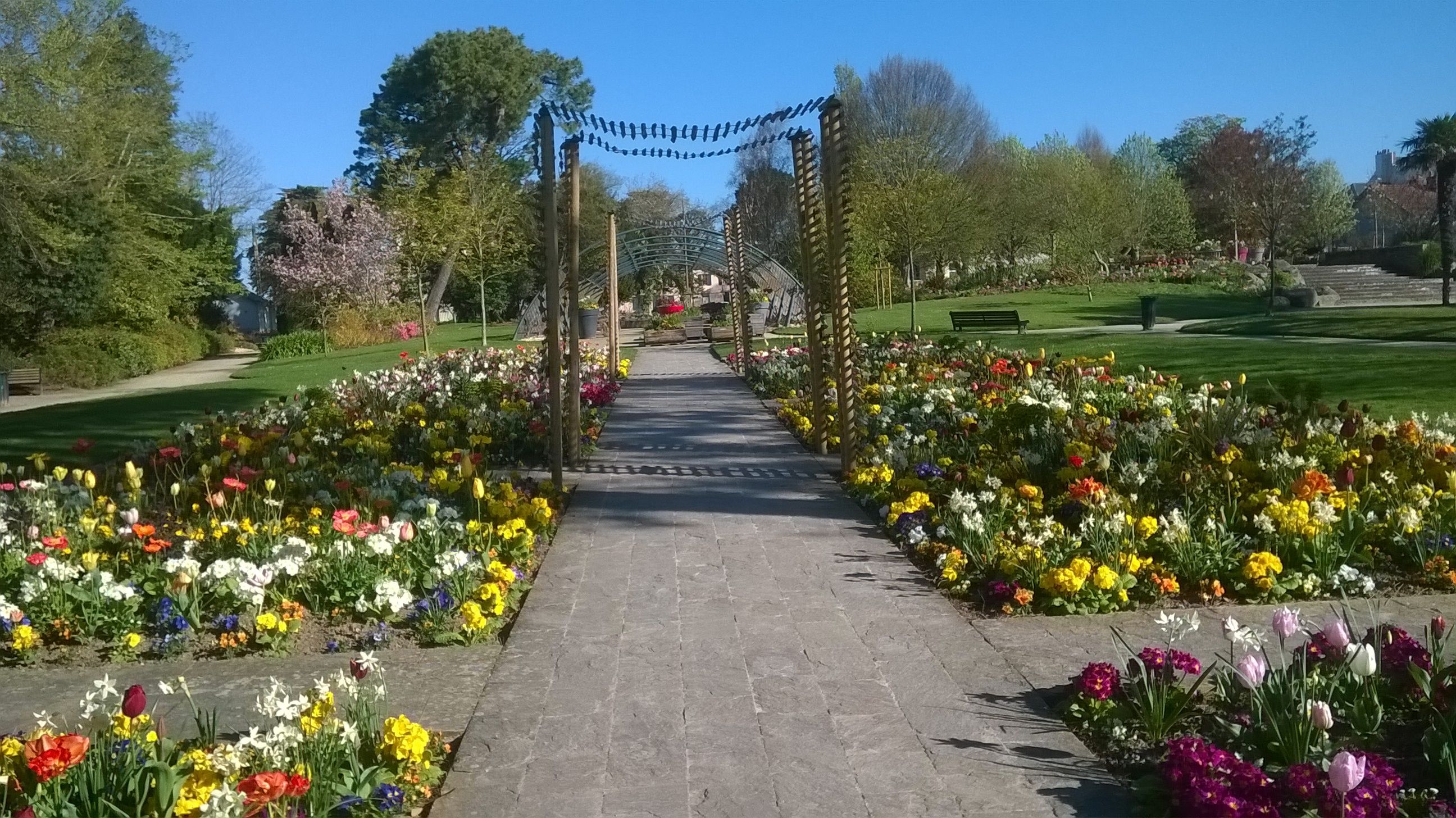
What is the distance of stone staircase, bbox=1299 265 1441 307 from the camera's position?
122 feet

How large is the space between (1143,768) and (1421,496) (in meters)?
3.42

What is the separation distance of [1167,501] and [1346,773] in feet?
13.3

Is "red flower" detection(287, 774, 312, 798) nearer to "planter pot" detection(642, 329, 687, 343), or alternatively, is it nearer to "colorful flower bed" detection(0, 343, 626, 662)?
A: "colorful flower bed" detection(0, 343, 626, 662)

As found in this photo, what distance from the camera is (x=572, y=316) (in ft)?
32.0

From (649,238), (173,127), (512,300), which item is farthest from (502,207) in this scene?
(512,300)

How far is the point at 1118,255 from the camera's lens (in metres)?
55.8

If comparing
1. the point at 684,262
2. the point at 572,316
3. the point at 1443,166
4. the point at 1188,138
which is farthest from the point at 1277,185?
the point at 1188,138

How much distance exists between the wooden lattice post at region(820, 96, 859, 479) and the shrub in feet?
89.3

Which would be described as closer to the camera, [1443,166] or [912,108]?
[1443,166]

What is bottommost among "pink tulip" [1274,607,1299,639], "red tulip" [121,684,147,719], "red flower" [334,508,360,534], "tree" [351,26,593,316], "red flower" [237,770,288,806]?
"red flower" [237,770,288,806]

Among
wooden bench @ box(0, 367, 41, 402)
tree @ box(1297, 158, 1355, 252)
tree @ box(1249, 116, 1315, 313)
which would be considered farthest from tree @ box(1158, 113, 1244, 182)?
wooden bench @ box(0, 367, 41, 402)

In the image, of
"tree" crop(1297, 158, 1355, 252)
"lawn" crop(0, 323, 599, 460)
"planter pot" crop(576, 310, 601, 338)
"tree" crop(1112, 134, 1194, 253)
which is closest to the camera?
"lawn" crop(0, 323, 599, 460)

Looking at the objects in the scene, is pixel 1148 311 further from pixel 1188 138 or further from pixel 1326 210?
pixel 1188 138

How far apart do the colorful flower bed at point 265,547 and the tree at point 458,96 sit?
153 ft
